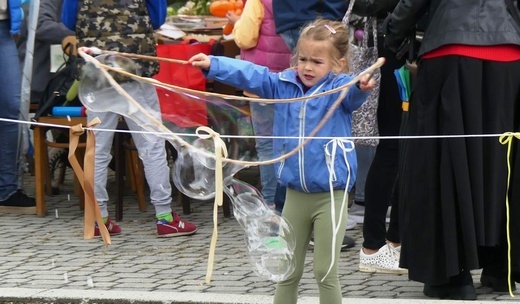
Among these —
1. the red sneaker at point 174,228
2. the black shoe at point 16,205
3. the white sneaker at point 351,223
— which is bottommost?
the black shoe at point 16,205

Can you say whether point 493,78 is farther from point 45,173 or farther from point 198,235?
point 45,173

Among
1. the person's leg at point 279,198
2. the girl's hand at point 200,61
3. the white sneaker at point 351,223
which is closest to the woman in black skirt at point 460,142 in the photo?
the person's leg at point 279,198

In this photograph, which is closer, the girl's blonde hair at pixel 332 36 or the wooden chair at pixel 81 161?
the girl's blonde hair at pixel 332 36

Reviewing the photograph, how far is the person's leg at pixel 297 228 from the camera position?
504 cm

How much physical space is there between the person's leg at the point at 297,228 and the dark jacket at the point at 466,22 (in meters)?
1.14

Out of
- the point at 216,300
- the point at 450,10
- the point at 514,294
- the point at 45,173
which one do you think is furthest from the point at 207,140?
the point at 45,173

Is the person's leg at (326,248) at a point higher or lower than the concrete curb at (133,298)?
higher

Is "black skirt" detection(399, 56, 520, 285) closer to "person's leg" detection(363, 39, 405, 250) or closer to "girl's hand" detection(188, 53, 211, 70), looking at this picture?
"person's leg" detection(363, 39, 405, 250)

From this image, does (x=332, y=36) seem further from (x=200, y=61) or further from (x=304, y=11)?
(x=304, y=11)

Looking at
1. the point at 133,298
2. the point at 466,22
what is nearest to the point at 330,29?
the point at 466,22

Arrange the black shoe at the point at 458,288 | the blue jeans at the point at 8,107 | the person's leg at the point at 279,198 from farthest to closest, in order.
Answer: the blue jeans at the point at 8,107
the person's leg at the point at 279,198
the black shoe at the point at 458,288

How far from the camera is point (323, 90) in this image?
499 centimetres

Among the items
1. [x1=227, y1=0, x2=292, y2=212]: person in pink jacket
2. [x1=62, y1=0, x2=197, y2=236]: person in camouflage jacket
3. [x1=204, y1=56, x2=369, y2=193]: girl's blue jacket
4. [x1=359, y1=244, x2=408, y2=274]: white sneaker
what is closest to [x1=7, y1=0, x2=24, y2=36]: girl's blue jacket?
[x1=62, y1=0, x2=197, y2=236]: person in camouflage jacket

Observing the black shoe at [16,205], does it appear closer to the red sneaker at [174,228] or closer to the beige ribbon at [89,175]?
the red sneaker at [174,228]
